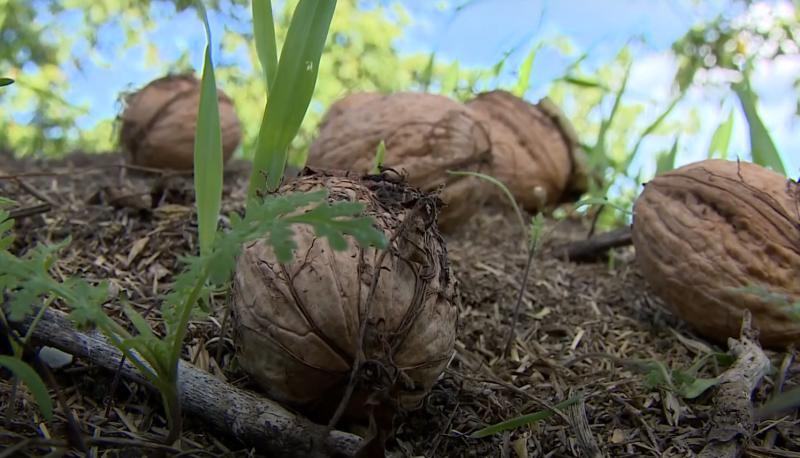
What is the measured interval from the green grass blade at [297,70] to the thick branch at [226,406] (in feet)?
1.27

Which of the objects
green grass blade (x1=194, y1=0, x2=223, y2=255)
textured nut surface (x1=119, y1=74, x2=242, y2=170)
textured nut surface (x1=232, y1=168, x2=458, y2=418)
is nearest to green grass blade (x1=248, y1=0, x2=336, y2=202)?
green grass blade (x1=194, y1=0, x2=223, y2=255)

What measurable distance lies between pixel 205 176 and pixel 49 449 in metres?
0.59

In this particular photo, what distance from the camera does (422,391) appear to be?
3.20 feet

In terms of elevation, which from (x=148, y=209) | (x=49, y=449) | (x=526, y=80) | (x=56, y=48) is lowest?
(x=49, y=449)

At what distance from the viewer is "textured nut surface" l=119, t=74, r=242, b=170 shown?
8.51 feet

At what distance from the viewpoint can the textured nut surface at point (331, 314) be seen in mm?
888

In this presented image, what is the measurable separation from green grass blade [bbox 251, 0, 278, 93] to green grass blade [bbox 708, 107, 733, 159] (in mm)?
1766

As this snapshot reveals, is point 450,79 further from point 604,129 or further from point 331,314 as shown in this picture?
point 331,314

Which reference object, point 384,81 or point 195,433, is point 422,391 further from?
point 384,81

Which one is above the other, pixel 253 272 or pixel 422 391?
pixel 253 272

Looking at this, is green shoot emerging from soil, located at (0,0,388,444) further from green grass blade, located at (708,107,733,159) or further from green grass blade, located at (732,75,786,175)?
green grass blade, located at (708,107,733,159)

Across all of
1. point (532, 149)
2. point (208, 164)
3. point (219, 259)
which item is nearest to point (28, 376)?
point (219, 259)

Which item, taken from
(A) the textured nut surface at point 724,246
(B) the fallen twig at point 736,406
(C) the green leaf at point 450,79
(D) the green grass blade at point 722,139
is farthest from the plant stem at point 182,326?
(C) the green leaf at point 450,79

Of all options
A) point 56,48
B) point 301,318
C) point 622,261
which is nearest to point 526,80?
point 622,261
